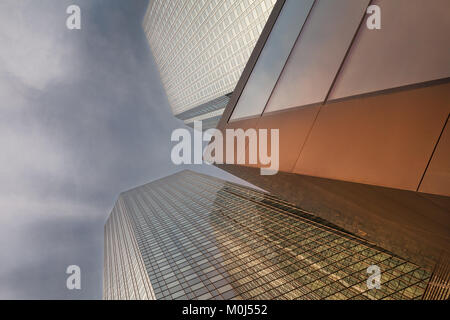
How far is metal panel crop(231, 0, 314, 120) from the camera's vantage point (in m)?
7.70

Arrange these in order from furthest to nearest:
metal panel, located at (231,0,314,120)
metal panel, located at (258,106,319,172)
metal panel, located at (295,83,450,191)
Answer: metal panel, located at (231,0,314,120), metal panel, located at (258,106,319,172), metal panel, located at (295,83,450,191)

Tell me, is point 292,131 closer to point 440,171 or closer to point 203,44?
point 440,171

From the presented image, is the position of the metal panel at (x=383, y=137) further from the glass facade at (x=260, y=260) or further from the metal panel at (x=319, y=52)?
the glass facade at (x=260, y=260)

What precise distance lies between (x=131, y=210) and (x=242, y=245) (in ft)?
270

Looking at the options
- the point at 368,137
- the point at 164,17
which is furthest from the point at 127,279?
the point at 164,17

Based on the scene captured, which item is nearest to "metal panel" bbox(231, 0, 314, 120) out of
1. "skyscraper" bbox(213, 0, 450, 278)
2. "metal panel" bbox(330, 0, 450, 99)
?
"skyscraper" bbox(213, 0, 450, 278)

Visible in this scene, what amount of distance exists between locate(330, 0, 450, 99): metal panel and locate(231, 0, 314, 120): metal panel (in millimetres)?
3244

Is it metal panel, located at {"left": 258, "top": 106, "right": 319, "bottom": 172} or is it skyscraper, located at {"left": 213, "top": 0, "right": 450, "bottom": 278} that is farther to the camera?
metal panel, located at {"left": 258, "top": 106, "right": 319, "bottom": 172}

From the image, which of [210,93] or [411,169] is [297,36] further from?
[210,93]

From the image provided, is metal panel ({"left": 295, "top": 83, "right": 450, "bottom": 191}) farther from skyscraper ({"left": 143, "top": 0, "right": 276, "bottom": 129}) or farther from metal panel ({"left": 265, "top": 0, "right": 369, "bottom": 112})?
skyscraper ({"left": 143, "top": 0, "right": 276, "bottom": 129})

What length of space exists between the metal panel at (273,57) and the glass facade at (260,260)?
108 ft

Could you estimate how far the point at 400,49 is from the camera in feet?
12.4

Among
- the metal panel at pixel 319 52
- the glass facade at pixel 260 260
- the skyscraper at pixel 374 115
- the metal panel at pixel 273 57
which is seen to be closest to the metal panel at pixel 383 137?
the skyscraper at pixel 374 115

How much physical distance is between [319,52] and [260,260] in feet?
154
